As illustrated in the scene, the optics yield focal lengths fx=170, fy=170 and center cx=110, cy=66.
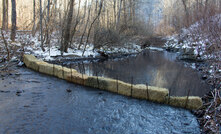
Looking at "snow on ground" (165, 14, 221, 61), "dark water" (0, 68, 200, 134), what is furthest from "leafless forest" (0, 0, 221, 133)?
"dark water" (0, 68, 200, 134)

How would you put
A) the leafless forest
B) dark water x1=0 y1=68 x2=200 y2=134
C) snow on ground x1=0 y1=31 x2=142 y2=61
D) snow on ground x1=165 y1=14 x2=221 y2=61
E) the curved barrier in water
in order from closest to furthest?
dark water x1=0 y1=68 x2=200 y2=134 → the curved barrier in water → snow on ground x1=165 y1=14 x2=221 y2=61 → the leafless forest → snow on ground x1=0 y1=31 x2=142 y2=61

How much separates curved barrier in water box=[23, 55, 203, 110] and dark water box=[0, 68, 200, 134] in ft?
0.84

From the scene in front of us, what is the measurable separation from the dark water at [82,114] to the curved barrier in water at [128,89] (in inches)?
10.1

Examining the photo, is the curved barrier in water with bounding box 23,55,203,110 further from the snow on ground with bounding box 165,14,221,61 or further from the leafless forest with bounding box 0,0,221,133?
the snow on ground with bounding box 165,14,221,61

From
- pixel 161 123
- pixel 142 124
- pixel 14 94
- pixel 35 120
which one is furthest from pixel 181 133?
pixel 14 94

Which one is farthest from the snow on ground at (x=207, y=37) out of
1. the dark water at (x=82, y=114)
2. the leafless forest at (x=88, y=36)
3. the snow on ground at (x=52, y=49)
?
the snow on ground at (x=52, y=49)

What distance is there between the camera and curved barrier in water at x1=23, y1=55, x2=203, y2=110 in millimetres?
5270

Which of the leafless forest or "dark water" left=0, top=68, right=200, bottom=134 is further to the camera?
the leafless forest

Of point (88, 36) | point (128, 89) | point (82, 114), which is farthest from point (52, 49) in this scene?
point (82, 114)

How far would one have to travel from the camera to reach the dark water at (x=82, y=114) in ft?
13.5

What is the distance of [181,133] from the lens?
410cm

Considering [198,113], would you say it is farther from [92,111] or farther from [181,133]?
[92,111]

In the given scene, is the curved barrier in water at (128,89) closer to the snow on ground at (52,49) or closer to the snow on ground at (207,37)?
the snow on ground at (207,37)

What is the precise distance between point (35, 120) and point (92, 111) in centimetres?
154
